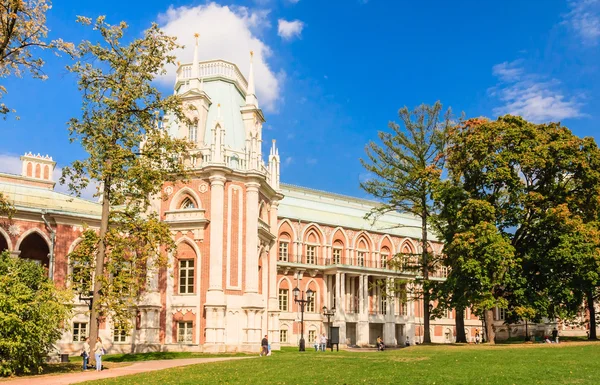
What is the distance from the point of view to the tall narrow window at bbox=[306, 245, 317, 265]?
5416 cm

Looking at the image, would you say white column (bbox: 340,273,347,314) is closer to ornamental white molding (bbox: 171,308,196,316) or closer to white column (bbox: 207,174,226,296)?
ornamental white molding (bbox: 171,308,196,316)

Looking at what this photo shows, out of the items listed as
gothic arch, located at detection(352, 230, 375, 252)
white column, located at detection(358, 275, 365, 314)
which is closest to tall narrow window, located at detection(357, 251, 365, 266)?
gothic arch, located at detection(352, 230, 375, 252)

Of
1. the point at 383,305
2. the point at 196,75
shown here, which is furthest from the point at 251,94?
the point at 383,305

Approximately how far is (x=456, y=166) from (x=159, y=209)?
1679cm

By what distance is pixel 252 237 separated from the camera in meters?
35.2

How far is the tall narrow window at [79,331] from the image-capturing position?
3453 centimetres

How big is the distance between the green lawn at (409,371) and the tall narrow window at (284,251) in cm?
2792

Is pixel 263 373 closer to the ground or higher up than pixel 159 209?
closer to the ground

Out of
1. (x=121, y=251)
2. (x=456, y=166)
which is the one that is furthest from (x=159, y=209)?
(x=456, y=166)

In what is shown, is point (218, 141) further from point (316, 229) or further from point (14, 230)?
point (316, 229)

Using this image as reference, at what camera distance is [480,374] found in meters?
17.2

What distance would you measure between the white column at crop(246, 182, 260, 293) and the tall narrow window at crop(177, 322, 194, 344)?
3710 millimetres

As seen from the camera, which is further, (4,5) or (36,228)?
(36,228)

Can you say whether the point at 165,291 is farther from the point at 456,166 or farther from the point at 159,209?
the point at 456,166
